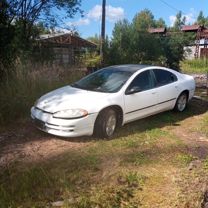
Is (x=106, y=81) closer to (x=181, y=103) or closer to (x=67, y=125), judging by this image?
(x=67, y=125)

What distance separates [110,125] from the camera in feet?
22.3

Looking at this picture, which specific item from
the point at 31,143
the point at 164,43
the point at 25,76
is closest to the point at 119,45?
the point at 164,43

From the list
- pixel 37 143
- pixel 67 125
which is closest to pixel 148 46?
pixel 67 125

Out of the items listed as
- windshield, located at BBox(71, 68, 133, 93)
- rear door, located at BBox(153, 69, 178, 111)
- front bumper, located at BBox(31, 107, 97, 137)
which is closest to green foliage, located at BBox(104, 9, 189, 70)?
rear door, located at BBox(153, 69, 178, 111)

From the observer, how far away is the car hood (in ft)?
21.1

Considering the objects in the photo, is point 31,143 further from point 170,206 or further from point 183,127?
point 183,127

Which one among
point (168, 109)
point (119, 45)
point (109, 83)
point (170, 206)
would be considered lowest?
point (170, 206)

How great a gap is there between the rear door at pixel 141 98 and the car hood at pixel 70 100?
614mm

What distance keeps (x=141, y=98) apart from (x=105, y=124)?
126 cm

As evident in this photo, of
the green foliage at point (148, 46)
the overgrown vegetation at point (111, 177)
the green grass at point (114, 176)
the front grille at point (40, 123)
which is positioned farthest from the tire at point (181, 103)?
the green foliage at point (148, 46)

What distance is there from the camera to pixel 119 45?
20141 millimetres

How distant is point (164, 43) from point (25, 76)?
539 inches

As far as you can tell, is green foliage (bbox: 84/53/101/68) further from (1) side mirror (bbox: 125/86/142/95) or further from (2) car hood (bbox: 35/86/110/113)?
(2) car hood (bbox: 35/86/110/113)

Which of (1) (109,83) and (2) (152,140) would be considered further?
(1) (109,83)
